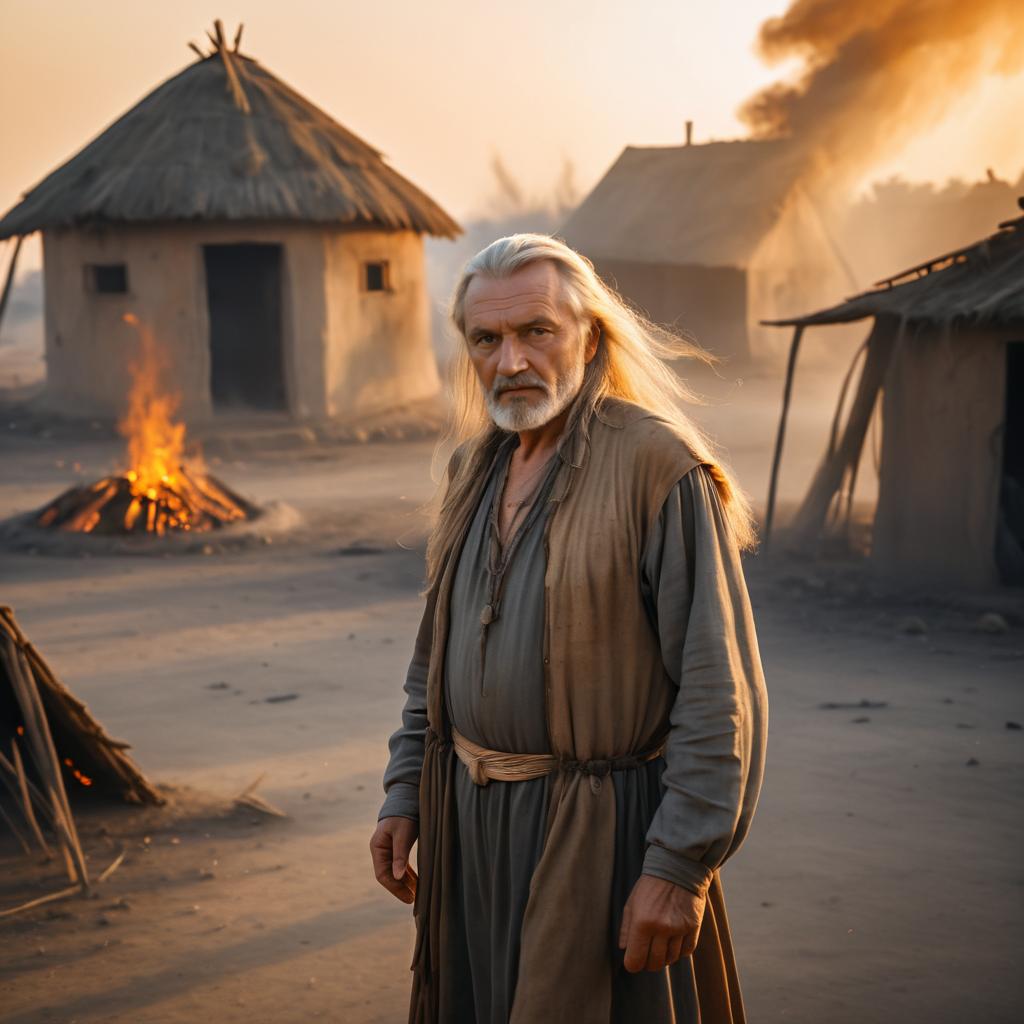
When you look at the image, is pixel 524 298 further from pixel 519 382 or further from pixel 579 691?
pixel 579 691

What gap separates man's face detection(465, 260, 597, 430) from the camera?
240cm

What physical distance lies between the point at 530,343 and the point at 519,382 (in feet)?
0.24

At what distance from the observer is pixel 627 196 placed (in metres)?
25.5

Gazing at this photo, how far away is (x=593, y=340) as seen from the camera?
2535mm

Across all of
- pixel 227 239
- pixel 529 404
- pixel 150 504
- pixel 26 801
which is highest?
pixel 227 239

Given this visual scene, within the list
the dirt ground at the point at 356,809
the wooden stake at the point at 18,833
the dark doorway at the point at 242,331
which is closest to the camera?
the dirt ground at the point at 356,809

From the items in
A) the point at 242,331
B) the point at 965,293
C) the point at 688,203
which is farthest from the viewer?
the point at 688,203

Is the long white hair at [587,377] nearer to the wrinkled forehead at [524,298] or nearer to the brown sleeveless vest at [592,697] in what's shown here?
the wrinkled forehead at [524,298]

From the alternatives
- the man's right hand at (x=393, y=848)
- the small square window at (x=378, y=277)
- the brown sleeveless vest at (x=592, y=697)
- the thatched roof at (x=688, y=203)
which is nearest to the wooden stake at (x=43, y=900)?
the man's right hand at (x=393, y=848)

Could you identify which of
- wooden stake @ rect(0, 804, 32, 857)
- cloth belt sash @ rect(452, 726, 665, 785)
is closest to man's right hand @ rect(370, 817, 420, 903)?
cloth belt sash @ rect(452, 726, 665, 785)

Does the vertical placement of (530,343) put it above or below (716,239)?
below

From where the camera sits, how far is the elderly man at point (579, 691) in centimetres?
216

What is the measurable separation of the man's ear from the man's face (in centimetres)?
7

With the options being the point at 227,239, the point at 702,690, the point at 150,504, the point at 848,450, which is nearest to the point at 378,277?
the point at 227,239
